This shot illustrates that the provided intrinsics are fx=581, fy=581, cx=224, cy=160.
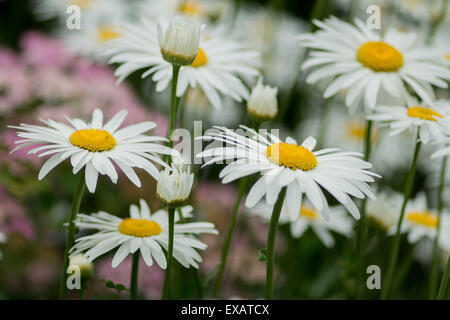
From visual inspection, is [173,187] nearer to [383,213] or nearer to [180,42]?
[180,42]

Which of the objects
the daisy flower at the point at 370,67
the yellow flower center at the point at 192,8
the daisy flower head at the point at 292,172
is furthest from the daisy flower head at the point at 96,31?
the daisy flower head at the point at 292,172

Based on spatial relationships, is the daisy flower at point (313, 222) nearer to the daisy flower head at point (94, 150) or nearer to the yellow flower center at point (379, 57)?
the yellow flower center at point (379, 57)

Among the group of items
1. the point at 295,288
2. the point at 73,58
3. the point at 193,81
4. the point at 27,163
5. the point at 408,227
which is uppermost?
the point at 73,58

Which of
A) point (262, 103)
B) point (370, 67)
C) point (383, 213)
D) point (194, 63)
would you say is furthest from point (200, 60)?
point (383, 213)

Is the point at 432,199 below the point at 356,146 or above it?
below

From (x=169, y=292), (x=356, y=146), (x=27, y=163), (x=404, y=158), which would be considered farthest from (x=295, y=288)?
(x=356, y=146)
